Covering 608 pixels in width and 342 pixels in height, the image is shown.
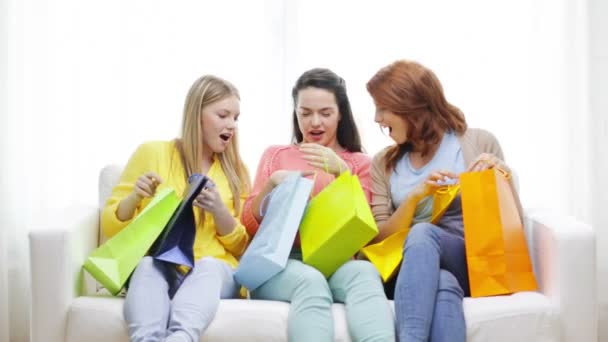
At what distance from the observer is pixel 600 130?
2918mm

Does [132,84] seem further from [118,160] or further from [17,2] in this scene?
[17,2]

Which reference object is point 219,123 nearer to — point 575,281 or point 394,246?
point 394,246

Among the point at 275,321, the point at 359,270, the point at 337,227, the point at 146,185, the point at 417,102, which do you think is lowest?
the point at 275,321

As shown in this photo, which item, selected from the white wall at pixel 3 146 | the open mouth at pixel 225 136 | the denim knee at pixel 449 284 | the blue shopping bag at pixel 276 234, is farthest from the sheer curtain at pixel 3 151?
the denim knee at pixel 449 284

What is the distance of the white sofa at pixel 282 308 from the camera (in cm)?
201

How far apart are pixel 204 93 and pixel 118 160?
0.66 metres

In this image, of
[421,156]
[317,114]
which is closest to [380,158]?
[421,156]

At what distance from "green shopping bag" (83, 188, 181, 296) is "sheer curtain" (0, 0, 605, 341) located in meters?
0.83

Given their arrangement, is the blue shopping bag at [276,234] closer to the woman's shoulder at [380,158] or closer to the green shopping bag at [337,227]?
the green shopping bag at [337,227]

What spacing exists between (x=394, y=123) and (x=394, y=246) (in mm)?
355

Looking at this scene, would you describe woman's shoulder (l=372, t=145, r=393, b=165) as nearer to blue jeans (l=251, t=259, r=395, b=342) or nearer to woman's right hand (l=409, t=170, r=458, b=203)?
woman's right hand (l=409, t=170, r=458, b=203)

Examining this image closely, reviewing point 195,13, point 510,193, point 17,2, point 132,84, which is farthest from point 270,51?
point 510,193

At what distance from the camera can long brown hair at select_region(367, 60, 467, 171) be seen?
2369 millimetres

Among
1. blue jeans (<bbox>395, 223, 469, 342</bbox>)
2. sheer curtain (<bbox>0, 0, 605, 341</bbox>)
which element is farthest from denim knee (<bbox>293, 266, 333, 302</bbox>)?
sheer curtain (<bbox>0, 0, 605, 341</bbox>)
